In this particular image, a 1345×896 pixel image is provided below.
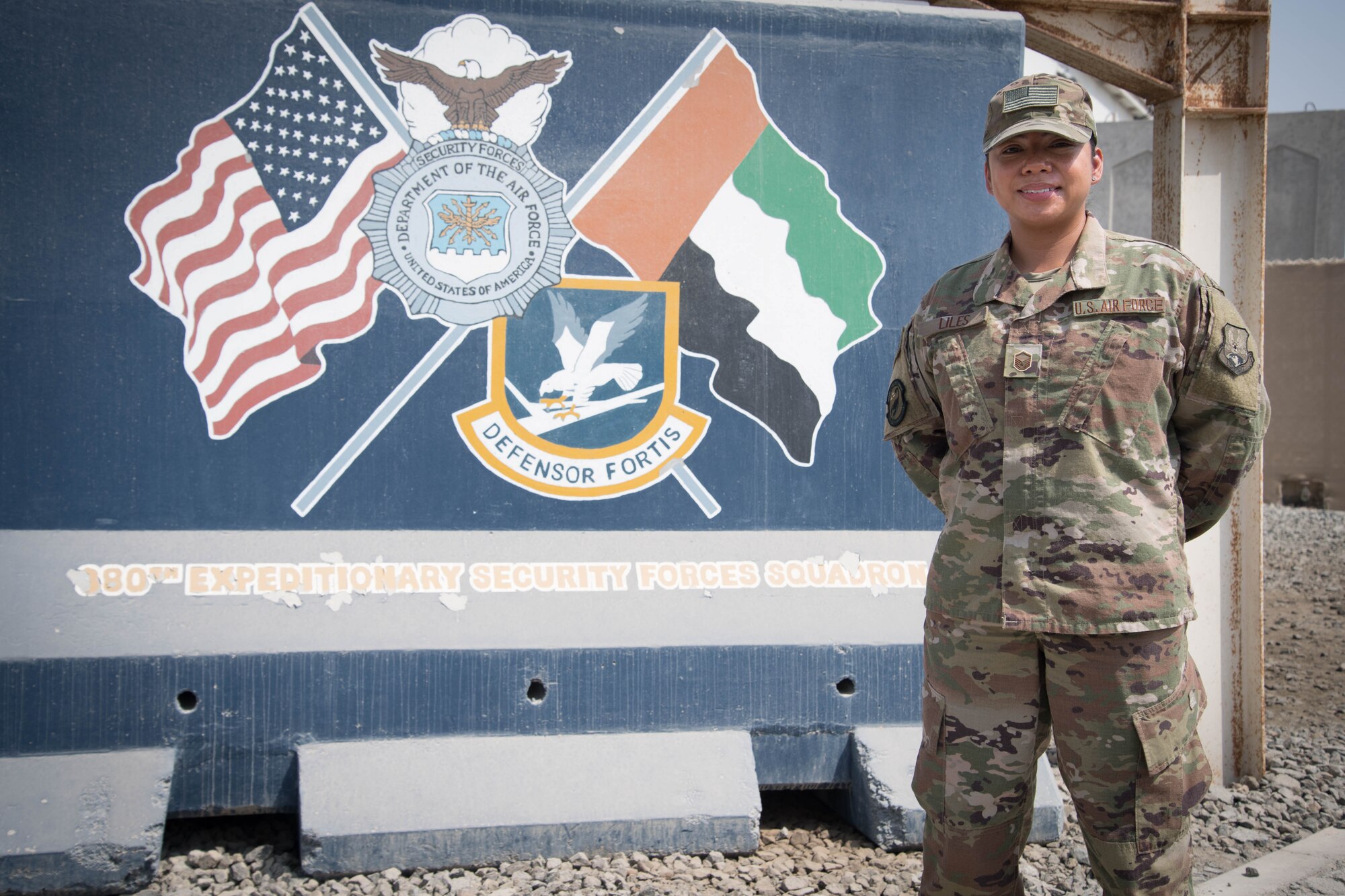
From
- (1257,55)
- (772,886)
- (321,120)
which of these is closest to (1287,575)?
(1257,55)

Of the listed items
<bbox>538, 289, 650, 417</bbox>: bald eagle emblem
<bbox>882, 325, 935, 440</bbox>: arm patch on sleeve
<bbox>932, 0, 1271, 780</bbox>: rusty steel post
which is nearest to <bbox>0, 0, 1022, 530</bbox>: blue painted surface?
<bbox>538, 289, 650, 417</bbox>: bald eagle emblem

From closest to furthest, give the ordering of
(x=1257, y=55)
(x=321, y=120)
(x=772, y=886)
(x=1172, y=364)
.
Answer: (x=1172, y=364) → (x=772, y=886) → (x=321, y=120) → (x=1257, y=55)

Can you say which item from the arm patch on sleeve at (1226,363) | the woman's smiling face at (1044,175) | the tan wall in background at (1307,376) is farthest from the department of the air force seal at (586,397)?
the tan wall in background at (1307,376)

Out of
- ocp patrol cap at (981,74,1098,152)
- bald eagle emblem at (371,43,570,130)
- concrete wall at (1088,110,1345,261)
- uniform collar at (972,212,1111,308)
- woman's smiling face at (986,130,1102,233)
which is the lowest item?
uniform collar at (972,212,1111,308)

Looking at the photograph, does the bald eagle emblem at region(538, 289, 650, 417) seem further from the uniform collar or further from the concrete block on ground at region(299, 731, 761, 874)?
the uniform collar

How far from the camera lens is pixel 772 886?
270 centimetres

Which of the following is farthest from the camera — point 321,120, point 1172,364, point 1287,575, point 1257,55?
point 1287,575

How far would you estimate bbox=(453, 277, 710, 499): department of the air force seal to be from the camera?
299 centimetres

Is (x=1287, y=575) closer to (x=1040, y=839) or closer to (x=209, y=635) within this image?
(x=1040, y=839)

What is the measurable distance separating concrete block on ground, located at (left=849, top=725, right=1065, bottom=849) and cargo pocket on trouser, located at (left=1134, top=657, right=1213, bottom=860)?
102 cm

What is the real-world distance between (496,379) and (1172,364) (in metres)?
1.80

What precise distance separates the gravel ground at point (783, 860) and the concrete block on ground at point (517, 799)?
0.17 ft

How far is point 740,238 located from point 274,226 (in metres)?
1.37

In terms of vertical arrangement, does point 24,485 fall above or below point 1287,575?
above
